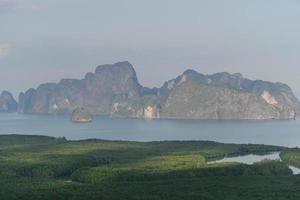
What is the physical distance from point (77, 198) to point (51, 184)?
10.7 meters

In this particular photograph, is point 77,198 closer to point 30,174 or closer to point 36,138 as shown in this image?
point 30,174

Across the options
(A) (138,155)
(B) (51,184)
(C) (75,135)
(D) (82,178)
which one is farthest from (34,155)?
(C) (75,135)

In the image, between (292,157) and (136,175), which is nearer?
(136,175)

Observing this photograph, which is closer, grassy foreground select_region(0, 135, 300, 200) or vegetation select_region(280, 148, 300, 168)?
grassy foreground select_region(0, 135, 300, 200)

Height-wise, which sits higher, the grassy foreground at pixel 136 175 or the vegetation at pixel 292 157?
the vegetation at pixel 292 157

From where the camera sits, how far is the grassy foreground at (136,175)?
6253 cm

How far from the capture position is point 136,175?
76.4m

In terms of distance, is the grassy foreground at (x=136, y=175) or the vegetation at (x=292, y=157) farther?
the vegetation at (x=292, y=157)

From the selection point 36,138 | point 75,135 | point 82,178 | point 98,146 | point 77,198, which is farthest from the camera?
point 75,135

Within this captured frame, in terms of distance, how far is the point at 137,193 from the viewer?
204 feet

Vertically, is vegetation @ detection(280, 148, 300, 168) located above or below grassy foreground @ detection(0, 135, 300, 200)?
above

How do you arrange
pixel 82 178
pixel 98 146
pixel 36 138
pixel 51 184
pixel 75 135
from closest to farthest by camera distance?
pixel 51 184
pixel 82 178
pixel 98 146
pixel 36 138
pixel 75 135

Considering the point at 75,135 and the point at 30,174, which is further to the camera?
the point at 75,135

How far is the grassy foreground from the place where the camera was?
6253 cm
